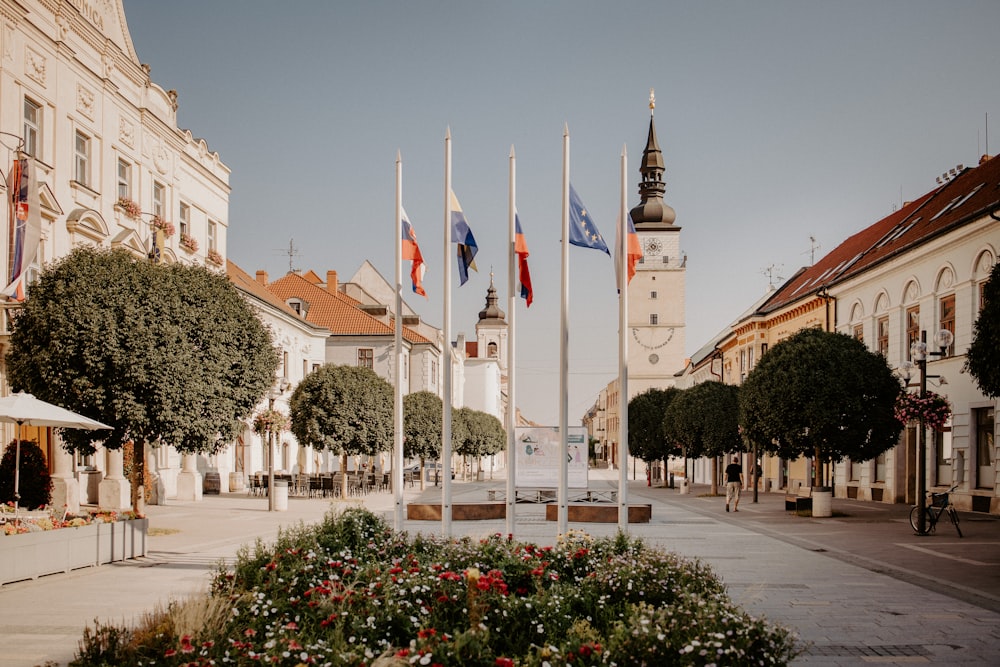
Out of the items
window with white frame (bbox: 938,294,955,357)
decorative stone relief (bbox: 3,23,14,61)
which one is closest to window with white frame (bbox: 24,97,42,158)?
decorative stone relief (bbox: 3,23,14,61)

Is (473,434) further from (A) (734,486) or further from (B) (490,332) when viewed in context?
(B) (490,332)

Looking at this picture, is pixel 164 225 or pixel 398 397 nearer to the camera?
pixel 398 397

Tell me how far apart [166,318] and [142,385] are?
1.49 m

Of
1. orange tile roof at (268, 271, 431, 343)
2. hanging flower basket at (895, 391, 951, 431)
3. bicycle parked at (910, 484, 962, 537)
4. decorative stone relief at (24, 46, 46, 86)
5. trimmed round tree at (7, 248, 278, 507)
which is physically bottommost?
bicycle parked at (910, 484, 962, 537)

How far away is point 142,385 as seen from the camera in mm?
19891

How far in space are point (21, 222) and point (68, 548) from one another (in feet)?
38.0

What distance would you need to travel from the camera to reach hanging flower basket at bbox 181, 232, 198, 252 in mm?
35594

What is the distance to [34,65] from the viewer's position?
26.0 metres

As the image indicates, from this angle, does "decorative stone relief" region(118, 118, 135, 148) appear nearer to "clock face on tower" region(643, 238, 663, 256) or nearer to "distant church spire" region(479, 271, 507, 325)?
"clock face on tower" region(643, 238, 663, 256)

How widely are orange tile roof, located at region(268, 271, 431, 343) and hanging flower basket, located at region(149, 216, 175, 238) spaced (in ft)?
111

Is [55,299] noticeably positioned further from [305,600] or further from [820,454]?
[820,454]

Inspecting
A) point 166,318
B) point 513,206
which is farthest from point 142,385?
point 513,206

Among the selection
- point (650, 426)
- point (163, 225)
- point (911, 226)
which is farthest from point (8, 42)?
point (650, 426)

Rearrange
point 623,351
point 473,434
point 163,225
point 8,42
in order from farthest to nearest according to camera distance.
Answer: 1. point 473,434
2. point 163,225
3. point 8,42
4. point 623,351
